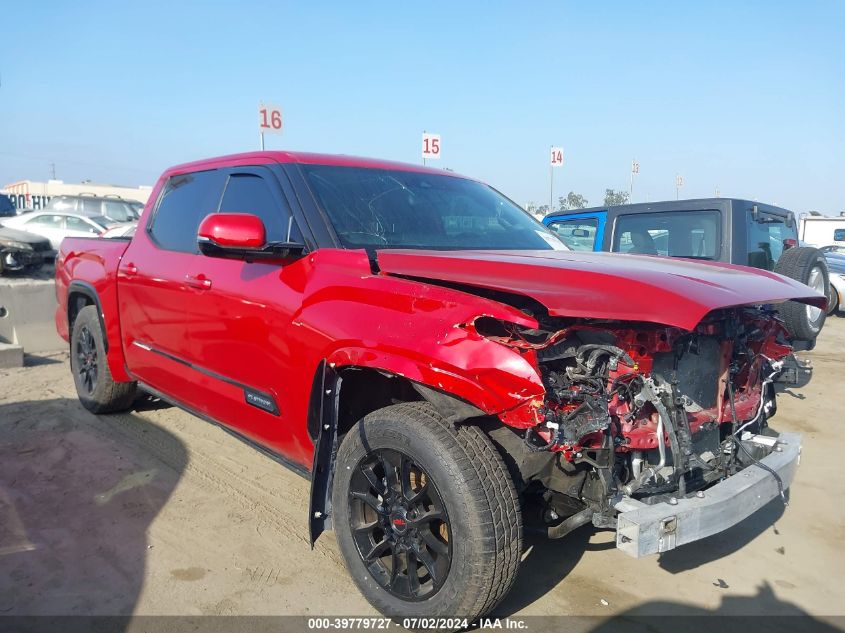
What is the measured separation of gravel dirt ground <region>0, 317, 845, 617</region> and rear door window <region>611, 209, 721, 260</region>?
2259 mm

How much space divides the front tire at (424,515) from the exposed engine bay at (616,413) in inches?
8.7

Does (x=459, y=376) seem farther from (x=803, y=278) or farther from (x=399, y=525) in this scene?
(x=803, y=278)

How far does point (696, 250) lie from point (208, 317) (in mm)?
4668

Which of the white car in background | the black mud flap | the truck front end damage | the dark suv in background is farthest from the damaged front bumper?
the white car in background

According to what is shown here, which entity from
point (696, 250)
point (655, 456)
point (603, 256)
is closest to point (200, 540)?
point (655, 456)

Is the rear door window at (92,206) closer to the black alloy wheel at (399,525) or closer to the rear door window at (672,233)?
the rear door window at (672,233)

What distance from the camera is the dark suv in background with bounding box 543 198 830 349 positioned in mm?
5734

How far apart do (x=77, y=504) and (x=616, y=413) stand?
9.60ft

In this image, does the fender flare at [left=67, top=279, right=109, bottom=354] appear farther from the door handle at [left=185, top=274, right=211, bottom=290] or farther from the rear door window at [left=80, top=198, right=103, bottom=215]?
the rear door window at [left=80, top=198, right=103, bottom=215]

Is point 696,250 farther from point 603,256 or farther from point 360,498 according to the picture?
point 360,498

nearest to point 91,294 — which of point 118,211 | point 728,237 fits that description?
point 728,237

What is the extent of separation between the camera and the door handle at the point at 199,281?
335cm

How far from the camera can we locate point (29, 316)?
732cm

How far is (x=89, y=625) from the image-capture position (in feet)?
8.20
